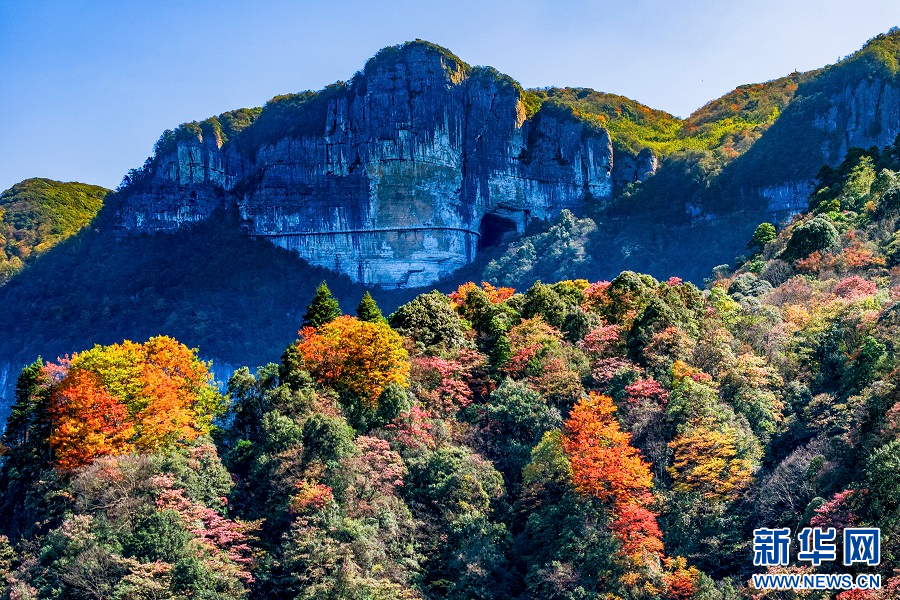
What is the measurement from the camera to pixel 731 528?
Answer: 111 feet

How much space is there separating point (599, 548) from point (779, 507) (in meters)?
5.62

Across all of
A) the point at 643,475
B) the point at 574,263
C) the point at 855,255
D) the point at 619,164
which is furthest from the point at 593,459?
the point at 619,164

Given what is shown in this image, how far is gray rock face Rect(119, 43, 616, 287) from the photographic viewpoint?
9719cm

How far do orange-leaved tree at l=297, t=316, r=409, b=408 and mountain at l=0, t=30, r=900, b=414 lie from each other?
49.6 m

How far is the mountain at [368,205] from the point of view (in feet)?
303

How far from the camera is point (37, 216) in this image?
109 metres

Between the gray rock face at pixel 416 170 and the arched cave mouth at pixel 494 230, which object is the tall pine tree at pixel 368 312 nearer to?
the gray rock face at pixel 416 170

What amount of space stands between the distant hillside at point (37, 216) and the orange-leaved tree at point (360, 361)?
6893 centimetres

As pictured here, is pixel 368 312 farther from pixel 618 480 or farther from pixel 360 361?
pixel 618 480

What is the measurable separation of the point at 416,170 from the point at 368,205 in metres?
5.12

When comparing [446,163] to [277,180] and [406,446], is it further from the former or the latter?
[406,446]

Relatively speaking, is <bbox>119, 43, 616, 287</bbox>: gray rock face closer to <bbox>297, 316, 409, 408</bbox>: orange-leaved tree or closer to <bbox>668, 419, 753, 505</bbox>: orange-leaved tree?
<bbox>297, 316, 409, 408</bbox>: orange-leaved tree

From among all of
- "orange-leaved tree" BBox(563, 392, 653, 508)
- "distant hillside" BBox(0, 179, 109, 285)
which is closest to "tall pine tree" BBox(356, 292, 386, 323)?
"orange-leaved tree" BBox(563, 392, 653, 508)

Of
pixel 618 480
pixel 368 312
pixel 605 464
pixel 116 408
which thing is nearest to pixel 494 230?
pixel 368 312
